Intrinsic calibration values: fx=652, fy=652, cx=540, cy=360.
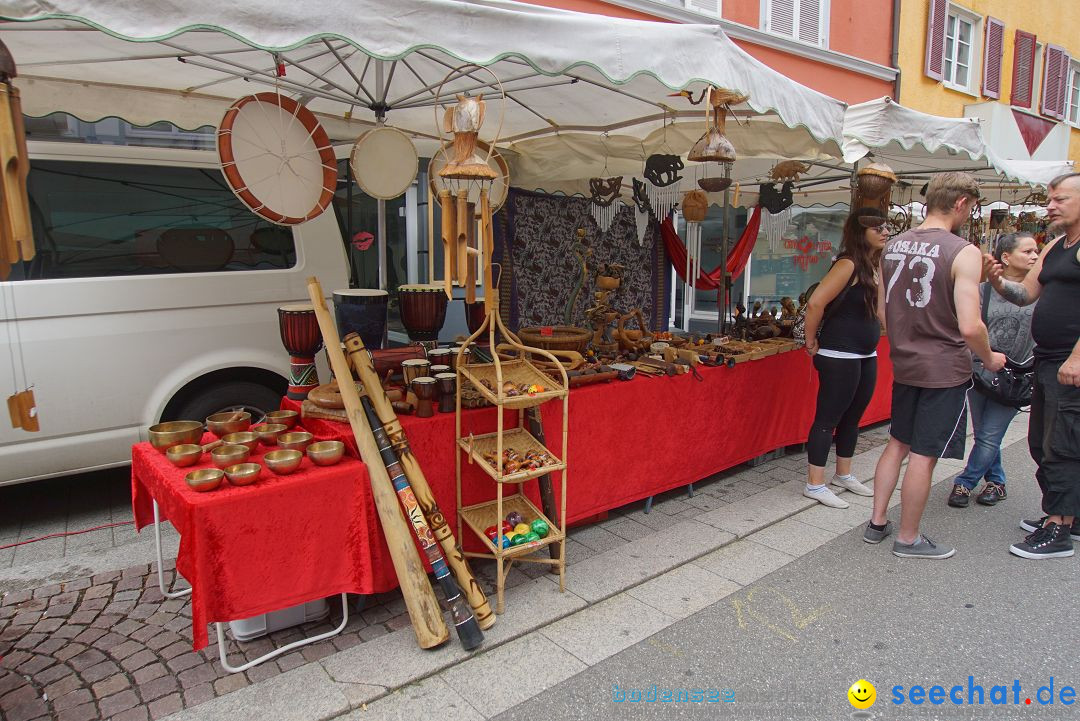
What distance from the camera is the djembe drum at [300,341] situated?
290 centimetres

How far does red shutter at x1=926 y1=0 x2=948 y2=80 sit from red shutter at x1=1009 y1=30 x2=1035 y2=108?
2.76m

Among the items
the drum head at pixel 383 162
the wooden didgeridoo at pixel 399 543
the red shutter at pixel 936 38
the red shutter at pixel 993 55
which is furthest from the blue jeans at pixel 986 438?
the red shutter at pixel 993 55

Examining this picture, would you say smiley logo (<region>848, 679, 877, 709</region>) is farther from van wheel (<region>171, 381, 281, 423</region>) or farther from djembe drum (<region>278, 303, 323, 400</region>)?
van wheel (<region>171, 381, 281, 423</region>)

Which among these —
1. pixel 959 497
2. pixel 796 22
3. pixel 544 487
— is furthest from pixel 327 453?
pixel 796 22

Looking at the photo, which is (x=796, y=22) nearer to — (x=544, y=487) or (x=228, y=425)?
(x=544, y=487)

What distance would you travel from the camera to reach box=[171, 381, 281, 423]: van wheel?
3.73 meters

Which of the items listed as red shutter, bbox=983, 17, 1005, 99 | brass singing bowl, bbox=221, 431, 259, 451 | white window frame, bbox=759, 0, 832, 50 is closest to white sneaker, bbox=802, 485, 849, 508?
brass singing bowl, bbox=221, 431, 259, 451

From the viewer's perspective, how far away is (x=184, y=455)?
2375mm

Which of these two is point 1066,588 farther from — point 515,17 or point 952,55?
point 952,55

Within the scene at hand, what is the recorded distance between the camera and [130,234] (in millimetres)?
3541

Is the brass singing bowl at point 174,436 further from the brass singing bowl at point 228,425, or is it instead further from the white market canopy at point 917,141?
the white market canopy at point 917,141

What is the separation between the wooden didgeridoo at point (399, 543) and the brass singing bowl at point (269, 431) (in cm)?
35

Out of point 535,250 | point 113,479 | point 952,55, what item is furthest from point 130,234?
point 952,55

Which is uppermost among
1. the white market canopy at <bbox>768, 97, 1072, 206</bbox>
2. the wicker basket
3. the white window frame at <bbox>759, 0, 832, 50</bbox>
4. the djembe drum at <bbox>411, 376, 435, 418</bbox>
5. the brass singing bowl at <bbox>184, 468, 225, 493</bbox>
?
the white window frame at <bbox>759, 0, 832, 50</bbox>
